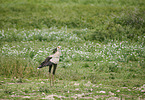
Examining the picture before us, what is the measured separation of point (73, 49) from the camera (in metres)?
19.6

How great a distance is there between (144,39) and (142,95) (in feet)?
45.8

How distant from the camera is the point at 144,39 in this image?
71.2 ft

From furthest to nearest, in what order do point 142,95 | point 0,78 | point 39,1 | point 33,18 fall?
1. point 39,1
2. point 33,18
3. point 0,78
4. point 142,95

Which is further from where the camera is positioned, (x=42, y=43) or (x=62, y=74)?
(x=42, y=43)

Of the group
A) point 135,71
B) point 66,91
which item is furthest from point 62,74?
point 135,71

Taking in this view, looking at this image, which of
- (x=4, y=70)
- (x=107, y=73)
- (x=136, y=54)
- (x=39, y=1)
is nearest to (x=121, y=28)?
(x=136, y=54)

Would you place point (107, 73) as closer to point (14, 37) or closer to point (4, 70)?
point (4, 70)

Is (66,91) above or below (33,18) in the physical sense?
below

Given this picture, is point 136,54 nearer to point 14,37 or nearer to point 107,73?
point 107,73

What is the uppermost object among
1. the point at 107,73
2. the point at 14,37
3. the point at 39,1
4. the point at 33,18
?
the point at 39,1

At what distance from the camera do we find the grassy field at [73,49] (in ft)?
31.2

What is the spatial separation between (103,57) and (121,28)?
829 centimetres

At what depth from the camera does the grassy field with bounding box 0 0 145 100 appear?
9.52 metres

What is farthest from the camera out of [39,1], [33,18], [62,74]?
[39,1]
